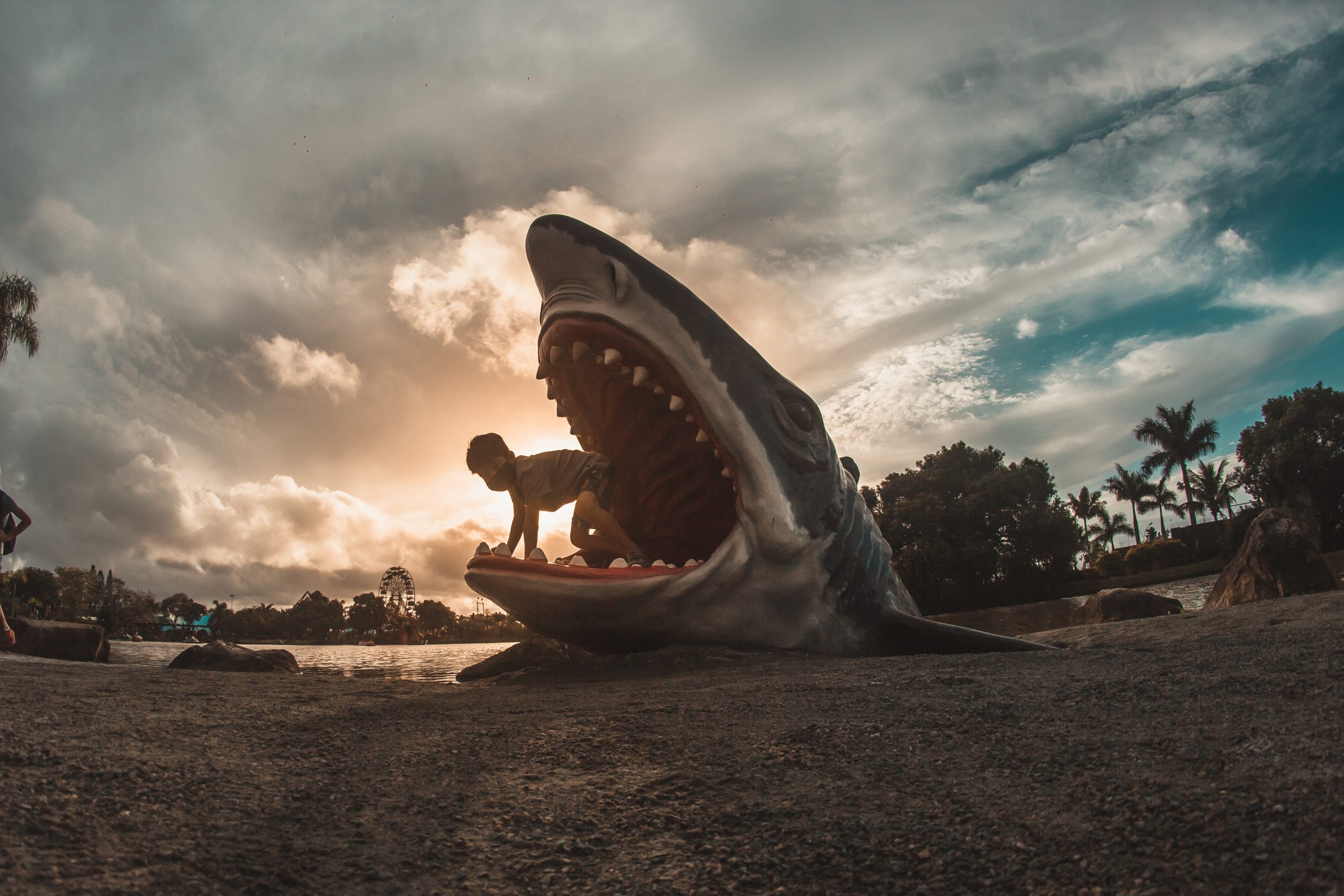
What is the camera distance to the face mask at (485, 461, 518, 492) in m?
4.61

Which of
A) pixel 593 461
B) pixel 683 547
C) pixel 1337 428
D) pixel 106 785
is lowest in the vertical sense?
pixel 106 785

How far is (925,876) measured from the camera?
97 cm

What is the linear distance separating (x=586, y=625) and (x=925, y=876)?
9.14ft

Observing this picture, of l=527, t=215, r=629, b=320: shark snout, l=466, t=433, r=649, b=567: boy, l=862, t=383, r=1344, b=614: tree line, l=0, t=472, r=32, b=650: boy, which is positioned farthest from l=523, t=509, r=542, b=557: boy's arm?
l=862, t=383, r=1344, b=614: tree line

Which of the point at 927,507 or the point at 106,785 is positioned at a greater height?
the point at 927,507

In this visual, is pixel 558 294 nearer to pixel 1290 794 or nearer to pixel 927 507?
pixel 1290 794

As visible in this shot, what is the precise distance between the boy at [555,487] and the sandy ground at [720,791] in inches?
89.7

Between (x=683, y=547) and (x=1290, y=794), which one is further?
(x=683, y=547)

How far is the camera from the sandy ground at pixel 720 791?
952 mm

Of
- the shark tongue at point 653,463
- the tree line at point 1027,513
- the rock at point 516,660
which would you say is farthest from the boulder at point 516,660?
the tree line at point 1027,513

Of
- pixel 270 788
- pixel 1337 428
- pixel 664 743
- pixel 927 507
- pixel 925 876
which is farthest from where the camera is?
pixel 1337 428

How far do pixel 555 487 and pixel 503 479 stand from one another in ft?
1.19

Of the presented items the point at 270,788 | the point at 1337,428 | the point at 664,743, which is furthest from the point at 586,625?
the point at 1337,428

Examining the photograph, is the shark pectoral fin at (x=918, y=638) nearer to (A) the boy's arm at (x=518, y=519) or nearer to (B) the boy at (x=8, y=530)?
(A) the boy's arm at (x=518, y=519)
